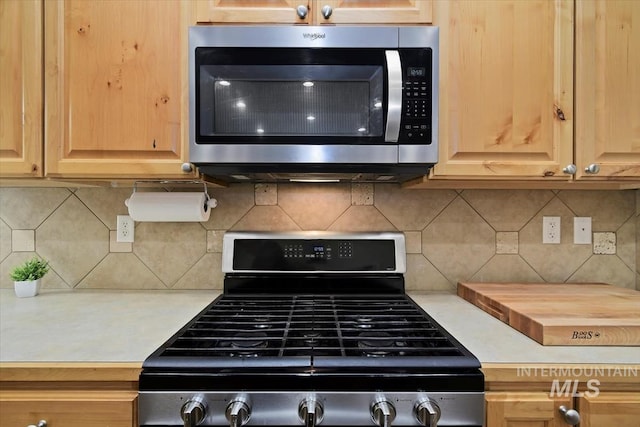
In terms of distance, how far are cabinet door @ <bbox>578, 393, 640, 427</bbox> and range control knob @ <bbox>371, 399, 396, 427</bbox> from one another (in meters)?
0.44

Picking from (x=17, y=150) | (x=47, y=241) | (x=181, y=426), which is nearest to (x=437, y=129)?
(x=181, y=426)

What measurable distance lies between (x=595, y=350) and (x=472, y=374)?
0.35 metres

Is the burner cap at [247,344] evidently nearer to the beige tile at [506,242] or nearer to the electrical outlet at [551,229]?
the beige tile at [506,242]

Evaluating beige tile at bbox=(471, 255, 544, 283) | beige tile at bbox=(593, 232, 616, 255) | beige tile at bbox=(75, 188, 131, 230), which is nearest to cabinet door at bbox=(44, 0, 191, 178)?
beige tile at bbox=(75, 188, 131, 230)

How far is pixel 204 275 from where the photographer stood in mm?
1590

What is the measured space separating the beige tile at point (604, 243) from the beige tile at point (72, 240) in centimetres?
205

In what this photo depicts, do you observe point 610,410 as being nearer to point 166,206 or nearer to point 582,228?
point 582,228

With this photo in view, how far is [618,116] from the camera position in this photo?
1208 millimetres

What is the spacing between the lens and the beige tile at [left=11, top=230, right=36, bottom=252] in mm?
1570

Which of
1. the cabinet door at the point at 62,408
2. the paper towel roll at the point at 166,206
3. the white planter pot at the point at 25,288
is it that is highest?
the paper towel roll at the point at 166,206

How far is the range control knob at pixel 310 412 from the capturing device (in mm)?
812

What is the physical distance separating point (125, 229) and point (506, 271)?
1.61 meters

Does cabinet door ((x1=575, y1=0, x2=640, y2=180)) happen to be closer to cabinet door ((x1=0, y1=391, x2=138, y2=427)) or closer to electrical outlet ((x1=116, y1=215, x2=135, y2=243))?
cabinet door ((x1=0, y1=391, x2=138, y2=427))

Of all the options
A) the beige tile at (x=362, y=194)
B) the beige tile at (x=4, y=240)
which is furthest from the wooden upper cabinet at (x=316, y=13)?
the beige tile at (x=4, y=240)
